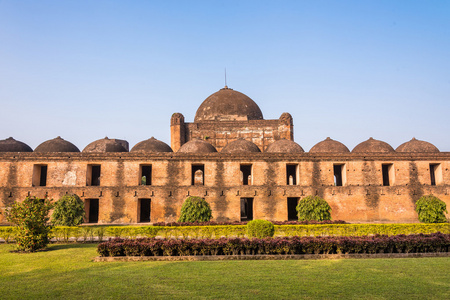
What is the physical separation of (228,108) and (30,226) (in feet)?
62.6

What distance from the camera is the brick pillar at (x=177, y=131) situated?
27.0m

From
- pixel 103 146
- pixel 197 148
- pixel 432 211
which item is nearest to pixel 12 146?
pixel 103 146

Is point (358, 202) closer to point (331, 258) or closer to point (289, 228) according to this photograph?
point (289, 228)

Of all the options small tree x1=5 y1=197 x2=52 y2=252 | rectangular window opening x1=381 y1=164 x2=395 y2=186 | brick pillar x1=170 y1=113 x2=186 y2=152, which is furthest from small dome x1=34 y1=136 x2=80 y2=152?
rectangular window opening x1=381 y1=164 x2=395 y2=186

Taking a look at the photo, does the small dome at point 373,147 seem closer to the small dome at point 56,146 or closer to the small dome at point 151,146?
the small dome at point 151,146

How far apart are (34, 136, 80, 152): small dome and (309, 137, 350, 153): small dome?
16.2m

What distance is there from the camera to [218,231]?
1384 centimetres

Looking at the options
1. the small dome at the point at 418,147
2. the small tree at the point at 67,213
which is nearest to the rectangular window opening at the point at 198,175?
the small tree at the point at 67,213

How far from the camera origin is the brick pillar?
27.0 meters

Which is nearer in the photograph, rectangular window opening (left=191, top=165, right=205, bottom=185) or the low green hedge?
the low green hedge

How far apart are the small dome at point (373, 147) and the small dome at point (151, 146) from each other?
1262 centimetres

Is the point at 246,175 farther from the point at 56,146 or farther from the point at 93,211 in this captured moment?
the point at 56,146

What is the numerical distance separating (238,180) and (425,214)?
10100 mm

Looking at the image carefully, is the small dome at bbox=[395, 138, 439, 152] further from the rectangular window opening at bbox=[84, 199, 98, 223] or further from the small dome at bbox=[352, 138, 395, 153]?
the rectangular window opening at bbox=[84, 199, 98, 223]
